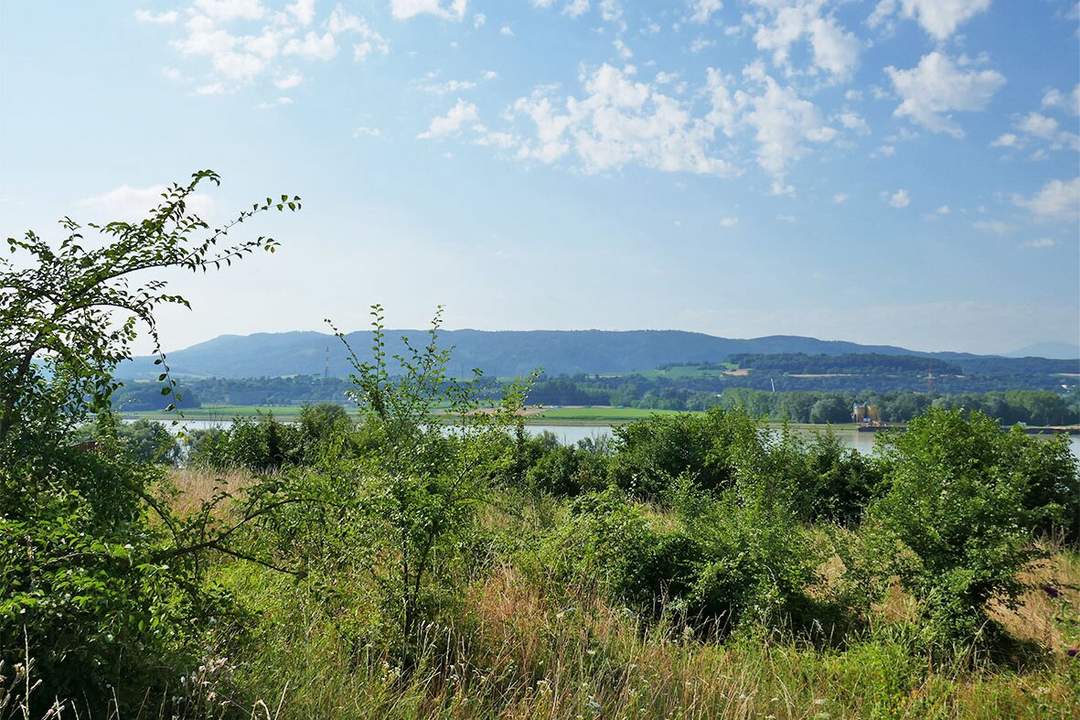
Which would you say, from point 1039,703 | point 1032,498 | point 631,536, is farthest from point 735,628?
point 1032,498

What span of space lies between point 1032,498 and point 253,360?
130647 millimetres

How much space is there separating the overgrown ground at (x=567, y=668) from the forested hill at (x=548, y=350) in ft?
333

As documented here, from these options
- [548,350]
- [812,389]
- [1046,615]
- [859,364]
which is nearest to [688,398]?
[812,389]

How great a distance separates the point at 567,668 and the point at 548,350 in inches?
5014

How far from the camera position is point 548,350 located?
430ft

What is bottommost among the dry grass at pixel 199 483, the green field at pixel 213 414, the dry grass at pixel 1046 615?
the dry grass at pixel 1046 615

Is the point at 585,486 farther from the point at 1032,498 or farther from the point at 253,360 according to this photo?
the point at 253,360

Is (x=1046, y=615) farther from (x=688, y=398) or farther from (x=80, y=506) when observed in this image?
(x=688, y=398)

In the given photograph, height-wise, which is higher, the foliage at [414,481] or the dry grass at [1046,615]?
the foliage at [414,481]

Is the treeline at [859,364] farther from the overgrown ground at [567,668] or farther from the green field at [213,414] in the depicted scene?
the overgrown ground at [567,668]

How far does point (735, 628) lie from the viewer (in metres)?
5.70

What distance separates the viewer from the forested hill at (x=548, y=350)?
117 m

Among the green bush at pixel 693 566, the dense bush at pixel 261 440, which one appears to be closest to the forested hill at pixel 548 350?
the dense bush at pixel 261 440

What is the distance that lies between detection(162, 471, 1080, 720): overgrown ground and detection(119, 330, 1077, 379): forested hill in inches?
3999
